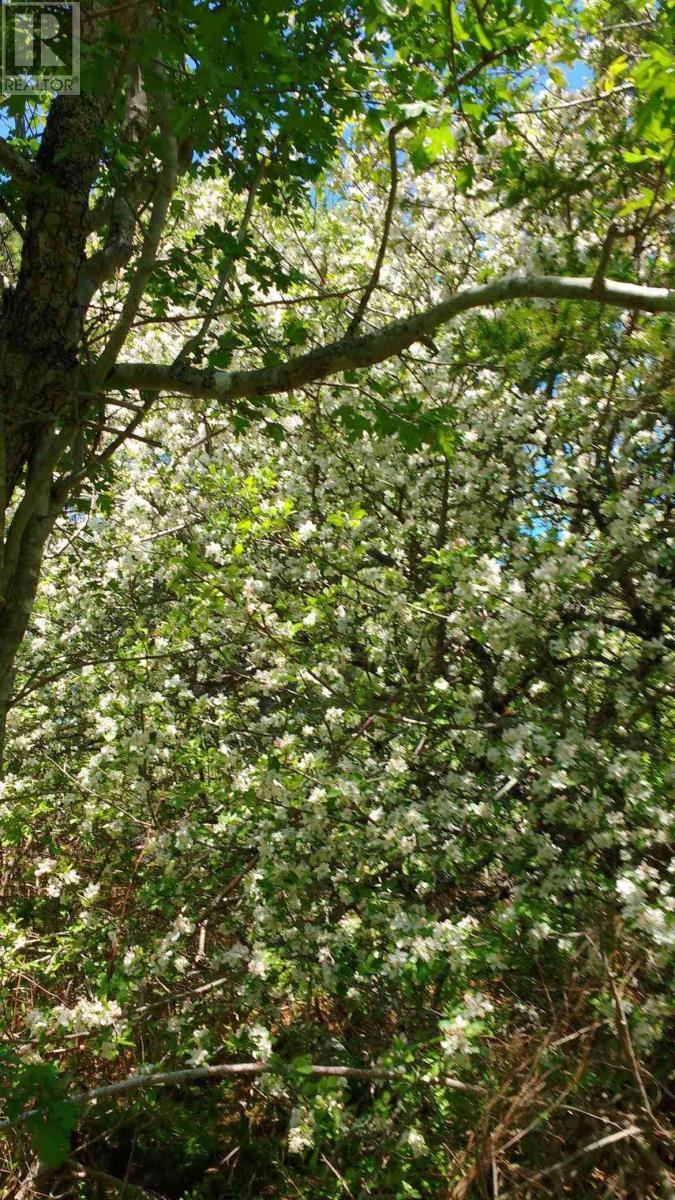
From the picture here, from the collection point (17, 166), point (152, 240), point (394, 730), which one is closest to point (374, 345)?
point (152, 240)

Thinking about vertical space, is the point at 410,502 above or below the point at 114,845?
above

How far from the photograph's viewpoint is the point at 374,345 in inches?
107

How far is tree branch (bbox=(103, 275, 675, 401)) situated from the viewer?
2400 millimetres

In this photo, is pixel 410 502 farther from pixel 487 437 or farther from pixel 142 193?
pixel 142 193

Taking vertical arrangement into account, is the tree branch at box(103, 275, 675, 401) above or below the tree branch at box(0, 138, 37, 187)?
below

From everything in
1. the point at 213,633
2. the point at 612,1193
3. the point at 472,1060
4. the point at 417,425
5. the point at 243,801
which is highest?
the point at 417,425

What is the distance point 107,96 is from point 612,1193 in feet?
13.5

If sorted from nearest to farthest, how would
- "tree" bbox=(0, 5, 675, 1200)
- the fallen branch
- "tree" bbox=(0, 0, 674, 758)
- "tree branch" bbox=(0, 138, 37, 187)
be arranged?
"tree" bbox=(0, 0, 674, 758) < "tree branch" bbox=(0, 138, 37, 187) < "tree" bbox=(0, 5, 675, 1200) < the fallen branch

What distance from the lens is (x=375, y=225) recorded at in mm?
6188

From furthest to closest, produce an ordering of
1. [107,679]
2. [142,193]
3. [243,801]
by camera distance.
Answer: [107,679] → [243,801] → [142,193]

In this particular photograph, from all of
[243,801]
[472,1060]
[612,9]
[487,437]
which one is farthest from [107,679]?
[612,9]

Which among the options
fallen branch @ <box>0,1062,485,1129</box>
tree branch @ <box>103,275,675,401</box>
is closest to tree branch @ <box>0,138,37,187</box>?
tree branch @ <box>103,275,675,401</box>

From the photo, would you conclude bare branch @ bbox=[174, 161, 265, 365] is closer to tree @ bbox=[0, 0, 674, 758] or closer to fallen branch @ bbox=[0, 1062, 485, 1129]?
tree @ bbox=[0, 0, 674, 758]

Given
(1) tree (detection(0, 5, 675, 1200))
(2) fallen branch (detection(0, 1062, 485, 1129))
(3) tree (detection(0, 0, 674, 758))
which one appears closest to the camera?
(3) tree (detection(0, 0, 674, 758))
